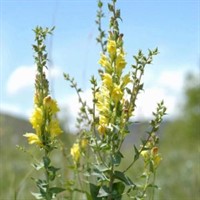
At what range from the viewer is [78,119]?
2502 millimetres

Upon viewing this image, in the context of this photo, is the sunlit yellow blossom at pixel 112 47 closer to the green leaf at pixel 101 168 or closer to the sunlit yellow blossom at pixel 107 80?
the sunlit yellow blossom at pixel 107 80

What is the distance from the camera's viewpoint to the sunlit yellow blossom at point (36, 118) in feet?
5.82

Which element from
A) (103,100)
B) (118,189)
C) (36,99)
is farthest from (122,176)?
(36,99)

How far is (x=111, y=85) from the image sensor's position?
188cm

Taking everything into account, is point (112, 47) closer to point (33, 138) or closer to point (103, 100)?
point (103, 100)

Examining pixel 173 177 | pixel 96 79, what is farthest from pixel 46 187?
pixel 173 177

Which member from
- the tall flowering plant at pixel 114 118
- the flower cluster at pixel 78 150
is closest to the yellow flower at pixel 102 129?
the tall flowering plant at pixel 114 118

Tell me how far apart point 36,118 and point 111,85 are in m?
0.29

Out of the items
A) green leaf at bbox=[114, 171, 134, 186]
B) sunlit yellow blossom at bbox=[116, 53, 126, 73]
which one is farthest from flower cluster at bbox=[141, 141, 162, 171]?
sunlit yellow blossom at bbox=[116, 53, 126, 73]

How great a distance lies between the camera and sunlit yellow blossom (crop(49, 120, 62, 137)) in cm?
178

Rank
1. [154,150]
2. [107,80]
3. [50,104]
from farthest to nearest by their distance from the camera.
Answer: [154,150], [107,80], [50,104]

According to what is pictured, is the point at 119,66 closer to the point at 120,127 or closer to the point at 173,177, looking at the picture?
the point at 120,127

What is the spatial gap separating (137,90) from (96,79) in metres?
0.18

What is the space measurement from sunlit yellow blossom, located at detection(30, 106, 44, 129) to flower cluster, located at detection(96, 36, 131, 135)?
0.21 m
